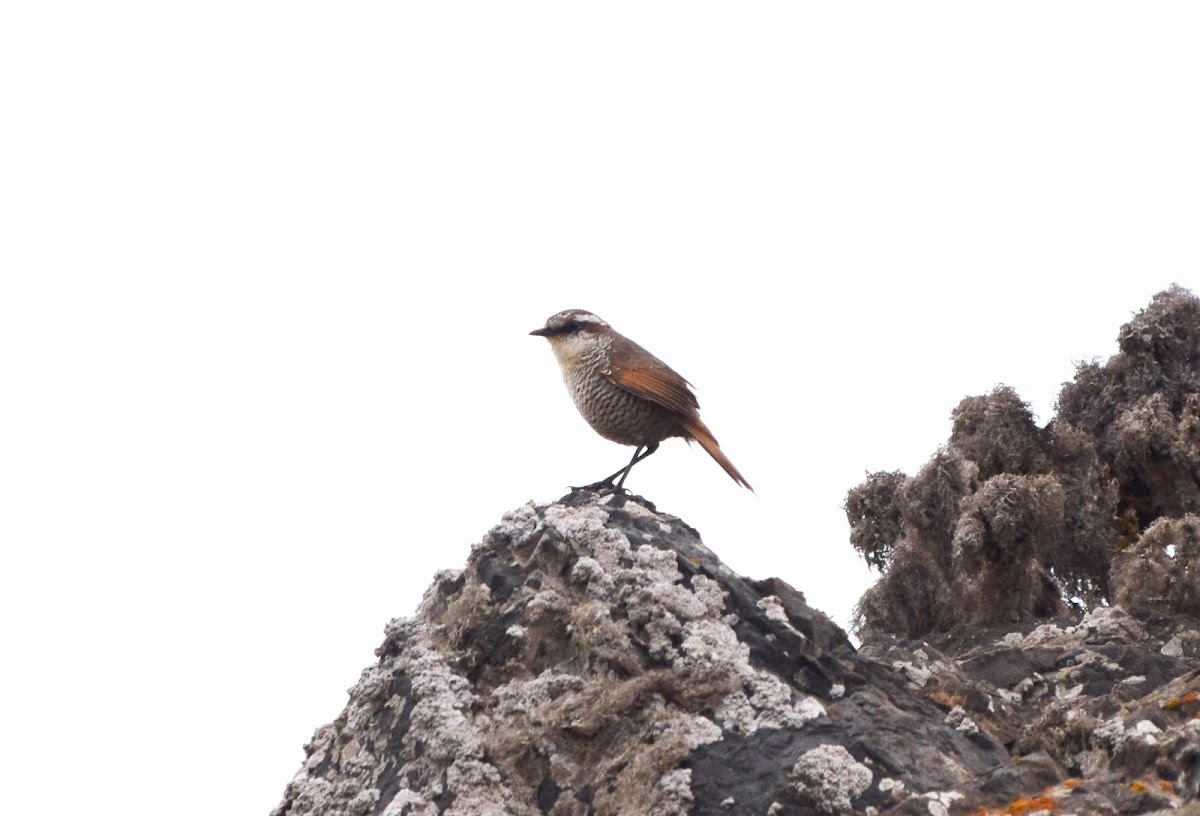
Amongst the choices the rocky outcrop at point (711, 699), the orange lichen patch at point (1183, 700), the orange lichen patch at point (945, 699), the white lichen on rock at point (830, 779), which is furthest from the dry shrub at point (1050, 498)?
the white lichen on rock at point (830, 779)

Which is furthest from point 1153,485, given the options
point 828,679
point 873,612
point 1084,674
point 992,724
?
point 828,679

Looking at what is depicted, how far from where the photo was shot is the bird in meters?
9.28

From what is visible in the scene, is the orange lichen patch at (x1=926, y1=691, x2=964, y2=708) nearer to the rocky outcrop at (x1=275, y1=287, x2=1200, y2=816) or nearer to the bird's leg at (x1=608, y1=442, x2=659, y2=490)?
the rocky outcrop at (x1=275, y1=287, x2=1200, y2=816)

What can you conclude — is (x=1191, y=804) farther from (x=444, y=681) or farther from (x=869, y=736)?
(x=444, y=681)

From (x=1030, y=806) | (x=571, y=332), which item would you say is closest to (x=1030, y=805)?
(x=1030, y=806)

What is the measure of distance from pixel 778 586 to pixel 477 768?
5.39 feet

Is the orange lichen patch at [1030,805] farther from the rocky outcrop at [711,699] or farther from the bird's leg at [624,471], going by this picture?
the bird's leg at [624,471]

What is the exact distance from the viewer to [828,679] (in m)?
6.17

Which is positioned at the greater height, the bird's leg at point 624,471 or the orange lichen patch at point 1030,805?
the bird's leg at point 624,471

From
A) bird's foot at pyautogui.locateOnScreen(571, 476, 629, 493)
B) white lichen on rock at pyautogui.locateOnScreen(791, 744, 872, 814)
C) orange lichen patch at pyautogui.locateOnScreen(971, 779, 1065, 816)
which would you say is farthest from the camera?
bird's foot at pyautogui.locateOnScreen(571, 476, 629, 493)

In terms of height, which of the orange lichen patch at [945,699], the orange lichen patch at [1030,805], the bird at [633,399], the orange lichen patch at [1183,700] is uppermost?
the bird at [633,399]

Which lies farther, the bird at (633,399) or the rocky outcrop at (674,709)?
the bird at (633,399)

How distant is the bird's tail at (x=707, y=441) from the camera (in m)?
9.16

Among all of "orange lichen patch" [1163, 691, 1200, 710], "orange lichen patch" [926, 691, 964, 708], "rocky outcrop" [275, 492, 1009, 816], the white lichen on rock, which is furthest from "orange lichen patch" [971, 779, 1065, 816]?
"orange lichen patch" [926, 691, 964, 708]
